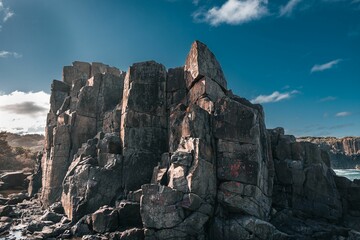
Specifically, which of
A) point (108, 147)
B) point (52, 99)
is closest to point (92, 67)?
point (52, 99)

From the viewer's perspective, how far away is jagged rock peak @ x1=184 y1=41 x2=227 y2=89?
3684cm

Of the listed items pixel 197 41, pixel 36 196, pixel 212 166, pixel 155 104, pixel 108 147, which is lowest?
pixel 36 196

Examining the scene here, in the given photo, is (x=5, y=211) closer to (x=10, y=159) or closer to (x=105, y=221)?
(x=105, y=221)

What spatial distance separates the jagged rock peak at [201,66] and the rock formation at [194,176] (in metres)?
0.15

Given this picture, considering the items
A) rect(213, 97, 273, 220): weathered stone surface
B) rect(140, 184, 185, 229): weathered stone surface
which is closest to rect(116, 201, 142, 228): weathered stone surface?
rect(140, 184, 185, 229): weathered stone surface

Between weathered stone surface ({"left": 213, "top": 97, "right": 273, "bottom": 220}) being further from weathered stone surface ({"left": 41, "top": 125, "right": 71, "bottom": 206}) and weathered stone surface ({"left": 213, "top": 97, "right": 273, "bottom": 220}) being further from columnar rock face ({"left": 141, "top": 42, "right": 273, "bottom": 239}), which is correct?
weathered stone surface ({"left": 41, "top": 125, "right": 71, "bottom": 206})

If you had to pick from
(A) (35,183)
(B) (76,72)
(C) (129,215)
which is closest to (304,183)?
(C) (129,215)

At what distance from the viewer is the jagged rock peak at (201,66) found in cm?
3684

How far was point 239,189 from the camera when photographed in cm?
2898

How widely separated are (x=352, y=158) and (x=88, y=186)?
208m

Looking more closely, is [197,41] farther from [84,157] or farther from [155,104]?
[84,157]

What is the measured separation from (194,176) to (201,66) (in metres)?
15.9

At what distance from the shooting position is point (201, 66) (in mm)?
36906

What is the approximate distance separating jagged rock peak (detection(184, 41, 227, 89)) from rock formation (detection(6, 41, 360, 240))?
147mm
